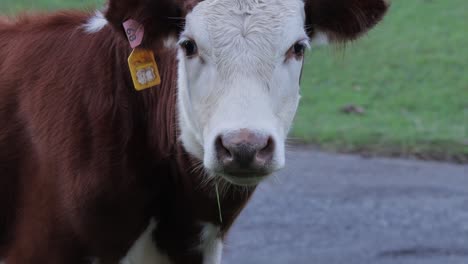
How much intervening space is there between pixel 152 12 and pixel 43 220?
92 cm

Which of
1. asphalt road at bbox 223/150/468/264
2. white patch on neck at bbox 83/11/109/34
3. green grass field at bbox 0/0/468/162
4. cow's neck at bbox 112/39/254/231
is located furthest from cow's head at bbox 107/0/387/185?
green grass field at bbox 0/0/468/162

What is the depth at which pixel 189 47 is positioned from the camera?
12.4 ft

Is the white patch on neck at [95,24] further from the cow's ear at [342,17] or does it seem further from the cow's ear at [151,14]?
the cow's ear at [342,17]

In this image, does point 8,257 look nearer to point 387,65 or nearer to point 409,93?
point 409,93

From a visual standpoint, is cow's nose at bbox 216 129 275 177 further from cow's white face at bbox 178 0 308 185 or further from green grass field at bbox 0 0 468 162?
green grass field at bbox 0 0 468 162

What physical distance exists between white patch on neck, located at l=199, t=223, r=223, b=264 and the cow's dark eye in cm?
80

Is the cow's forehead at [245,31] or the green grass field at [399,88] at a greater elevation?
the cow's forehead at [245,31]

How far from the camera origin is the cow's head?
344 centimetres

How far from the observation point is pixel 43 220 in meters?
4.12

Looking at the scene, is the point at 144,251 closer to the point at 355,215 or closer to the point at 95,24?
the point at 95,24

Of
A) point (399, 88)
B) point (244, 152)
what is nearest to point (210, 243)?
point (244, 152)

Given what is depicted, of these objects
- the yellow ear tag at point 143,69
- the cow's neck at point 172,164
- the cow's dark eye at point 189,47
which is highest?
the cow's dark eye at point 189,47

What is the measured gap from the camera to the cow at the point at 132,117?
3697 mm

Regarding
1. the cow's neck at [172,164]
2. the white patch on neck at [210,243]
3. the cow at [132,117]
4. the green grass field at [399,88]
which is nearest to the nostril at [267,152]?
the cow at [132,117]
